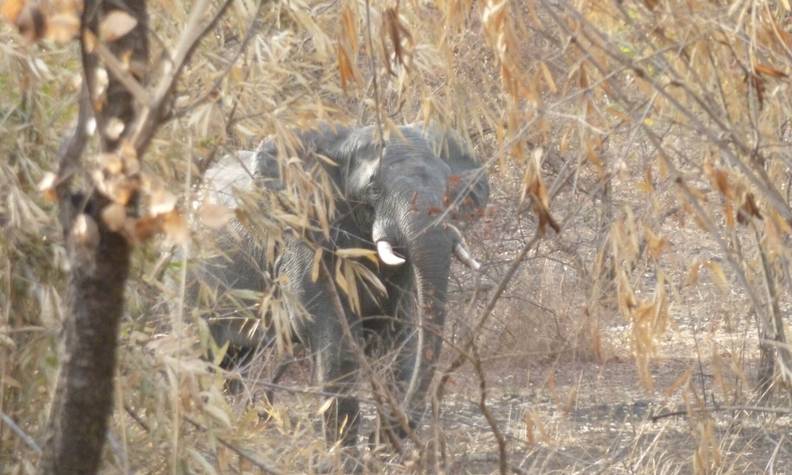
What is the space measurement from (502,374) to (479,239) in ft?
2.42

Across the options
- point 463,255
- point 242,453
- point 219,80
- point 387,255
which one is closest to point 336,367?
point 387,255

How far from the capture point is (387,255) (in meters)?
5.90

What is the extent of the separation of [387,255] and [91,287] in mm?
4534

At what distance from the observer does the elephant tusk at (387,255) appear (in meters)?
5.83

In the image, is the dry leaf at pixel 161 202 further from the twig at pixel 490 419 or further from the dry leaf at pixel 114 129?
the twig at pixel 490 419

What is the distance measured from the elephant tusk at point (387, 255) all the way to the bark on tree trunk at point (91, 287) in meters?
4.32

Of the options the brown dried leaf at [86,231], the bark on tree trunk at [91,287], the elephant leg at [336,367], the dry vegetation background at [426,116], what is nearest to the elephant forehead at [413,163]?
the elephant leg at [336,367]

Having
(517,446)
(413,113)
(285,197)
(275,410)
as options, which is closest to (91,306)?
(285,197)

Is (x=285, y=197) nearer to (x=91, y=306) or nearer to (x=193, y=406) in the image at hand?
(x=193, y=406)

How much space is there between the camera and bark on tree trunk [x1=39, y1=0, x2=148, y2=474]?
1354 mm

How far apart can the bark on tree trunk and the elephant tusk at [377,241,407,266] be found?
4322 millimetres

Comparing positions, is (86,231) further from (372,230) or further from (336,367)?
(372,230)

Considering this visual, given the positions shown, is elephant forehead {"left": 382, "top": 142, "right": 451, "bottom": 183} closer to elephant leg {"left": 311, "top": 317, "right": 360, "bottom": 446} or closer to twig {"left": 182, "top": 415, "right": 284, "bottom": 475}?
elephant leg {"left": 311, "top": 317, "right": 360, "bottom": 446}

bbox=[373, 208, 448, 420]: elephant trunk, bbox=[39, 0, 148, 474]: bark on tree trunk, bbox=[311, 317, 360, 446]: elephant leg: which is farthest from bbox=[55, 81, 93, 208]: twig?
bbox=[311, 317, 360, 446]: elephant leg
